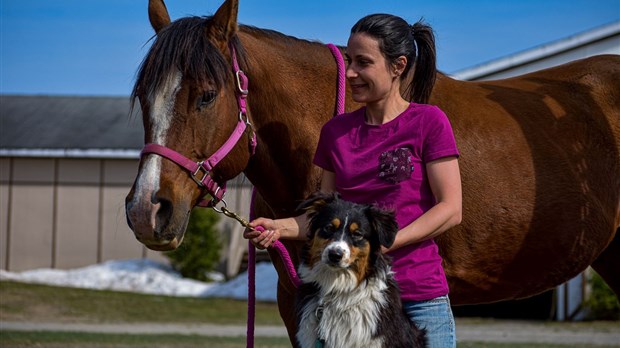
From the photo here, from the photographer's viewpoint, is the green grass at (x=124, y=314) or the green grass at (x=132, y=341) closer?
the green grass at (x=132, y=341)

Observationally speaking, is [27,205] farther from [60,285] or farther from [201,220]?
[201,220]

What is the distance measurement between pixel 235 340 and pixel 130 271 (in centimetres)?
1229

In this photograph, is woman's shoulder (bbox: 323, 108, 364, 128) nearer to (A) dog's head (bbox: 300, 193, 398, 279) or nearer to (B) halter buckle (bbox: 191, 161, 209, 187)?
(A) dog's head (bbox: 300, 193, 398, 279)

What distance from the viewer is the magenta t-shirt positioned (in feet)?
14.1

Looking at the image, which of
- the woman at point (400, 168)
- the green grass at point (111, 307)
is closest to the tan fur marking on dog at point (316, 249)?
the woman at point (400, 168)

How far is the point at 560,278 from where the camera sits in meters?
6.07

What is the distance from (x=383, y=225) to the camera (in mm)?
3971

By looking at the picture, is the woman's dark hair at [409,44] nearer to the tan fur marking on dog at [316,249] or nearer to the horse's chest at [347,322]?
the tan fur marking on dog at [316,249]

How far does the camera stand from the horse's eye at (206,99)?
4906mm

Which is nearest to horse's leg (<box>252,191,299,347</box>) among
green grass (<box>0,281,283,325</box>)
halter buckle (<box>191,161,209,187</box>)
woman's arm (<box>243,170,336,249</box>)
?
halter buckle (<box>191,161,209,187</box>)

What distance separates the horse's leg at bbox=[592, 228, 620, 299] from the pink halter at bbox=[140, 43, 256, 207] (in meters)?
3.01

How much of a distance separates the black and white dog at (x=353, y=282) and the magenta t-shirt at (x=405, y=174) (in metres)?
0.26

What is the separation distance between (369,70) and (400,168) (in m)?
0.49

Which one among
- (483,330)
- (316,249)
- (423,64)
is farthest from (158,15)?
(483,330)
